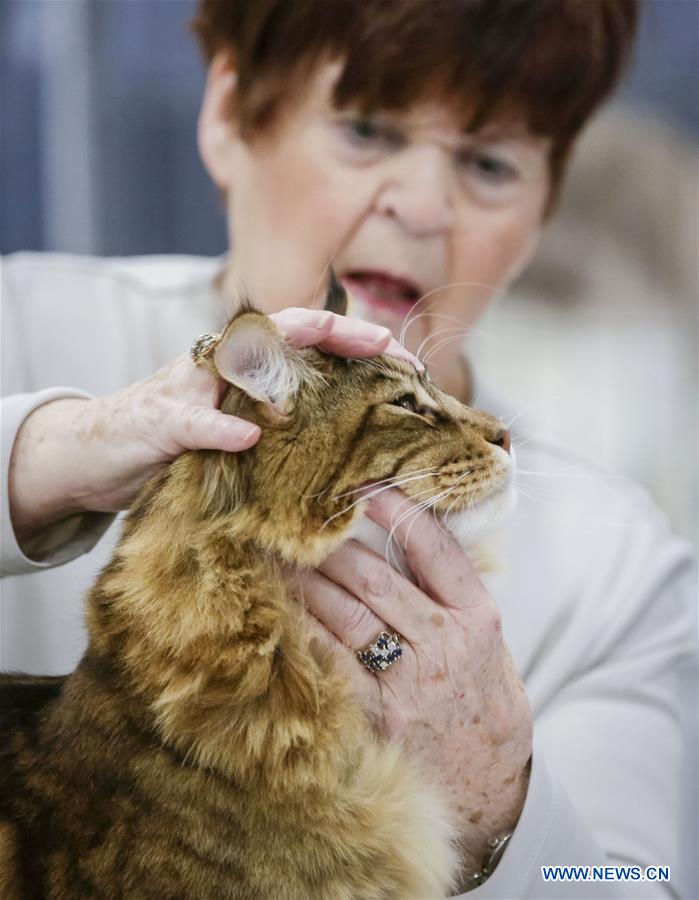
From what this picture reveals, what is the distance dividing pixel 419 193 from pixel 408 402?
43 centimetres

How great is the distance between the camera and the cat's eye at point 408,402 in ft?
2.51

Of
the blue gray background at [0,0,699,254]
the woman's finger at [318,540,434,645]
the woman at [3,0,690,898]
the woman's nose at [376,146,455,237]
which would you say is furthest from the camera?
the blue gray background at [0,0,699,254]

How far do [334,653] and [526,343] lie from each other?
1.52 m

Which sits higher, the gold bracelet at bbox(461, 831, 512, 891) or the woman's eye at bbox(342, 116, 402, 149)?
the woman's eye at bbox(342, 116, 402, 149)

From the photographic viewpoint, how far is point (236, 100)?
120 cm

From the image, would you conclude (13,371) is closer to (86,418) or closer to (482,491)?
(86,418)

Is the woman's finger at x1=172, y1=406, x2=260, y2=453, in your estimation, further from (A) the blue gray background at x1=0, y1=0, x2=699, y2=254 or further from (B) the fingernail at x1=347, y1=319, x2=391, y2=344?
(A) the blue gray background at x1=0, y1=0, x2=699, y2=254

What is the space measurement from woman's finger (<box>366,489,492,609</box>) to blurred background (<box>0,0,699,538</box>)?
2.81 feet

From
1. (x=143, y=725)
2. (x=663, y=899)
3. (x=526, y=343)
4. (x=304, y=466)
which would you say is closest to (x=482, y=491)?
(x=304, y=466)

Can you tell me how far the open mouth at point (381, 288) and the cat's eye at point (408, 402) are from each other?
343 mm

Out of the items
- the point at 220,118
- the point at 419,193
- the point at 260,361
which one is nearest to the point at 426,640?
the point at 260,361

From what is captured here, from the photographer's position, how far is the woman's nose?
3.60 feet

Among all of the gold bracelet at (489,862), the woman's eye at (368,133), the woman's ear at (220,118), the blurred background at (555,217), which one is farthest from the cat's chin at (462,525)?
the blurred background at (555,217)

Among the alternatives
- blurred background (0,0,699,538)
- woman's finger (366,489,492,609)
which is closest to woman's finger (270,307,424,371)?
woman's finger (366,489,492,609)
